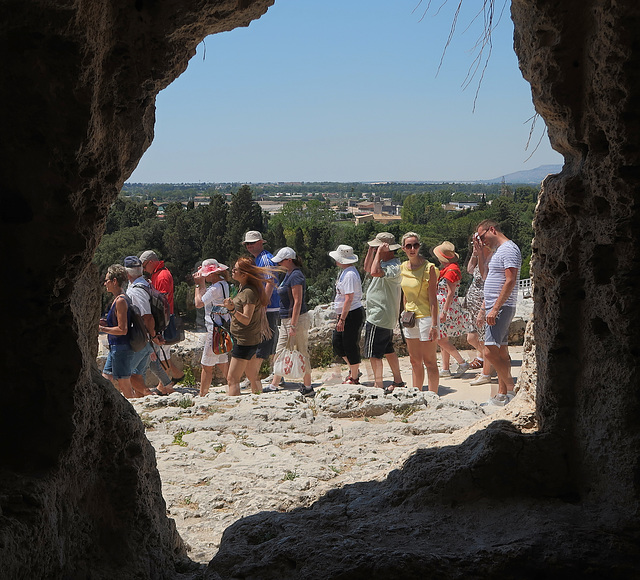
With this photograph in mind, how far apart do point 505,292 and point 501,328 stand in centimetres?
38

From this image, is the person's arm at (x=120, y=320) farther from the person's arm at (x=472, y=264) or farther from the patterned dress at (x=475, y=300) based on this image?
the patterned dress at (x=475, y=300)

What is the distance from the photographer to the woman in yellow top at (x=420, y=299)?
23.9ft

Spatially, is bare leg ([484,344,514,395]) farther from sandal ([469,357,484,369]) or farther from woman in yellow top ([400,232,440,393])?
sandal ([469,357,484,369])

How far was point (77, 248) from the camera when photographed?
291 centimetres

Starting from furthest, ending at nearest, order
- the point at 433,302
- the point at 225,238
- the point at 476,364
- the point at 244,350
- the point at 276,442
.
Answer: the point at 225,238 < the point at 476,364 < the point at 433,302 < the point at 244,350 < the point at 276,442

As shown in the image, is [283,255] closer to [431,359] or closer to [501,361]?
[431,359]

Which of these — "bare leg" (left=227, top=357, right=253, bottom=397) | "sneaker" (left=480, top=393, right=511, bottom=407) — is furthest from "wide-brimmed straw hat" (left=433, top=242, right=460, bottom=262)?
"bare leg" (left=227, top=357, right=253, bottom=397)

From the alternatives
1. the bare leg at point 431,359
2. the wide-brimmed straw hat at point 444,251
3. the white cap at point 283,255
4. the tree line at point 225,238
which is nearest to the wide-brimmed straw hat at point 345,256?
the white cap at point 283,255

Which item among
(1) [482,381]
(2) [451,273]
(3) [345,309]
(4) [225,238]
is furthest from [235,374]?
(4) [225,238]

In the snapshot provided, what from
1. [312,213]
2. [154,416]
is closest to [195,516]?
[154,416]

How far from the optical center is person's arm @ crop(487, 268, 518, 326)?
6.37 metres

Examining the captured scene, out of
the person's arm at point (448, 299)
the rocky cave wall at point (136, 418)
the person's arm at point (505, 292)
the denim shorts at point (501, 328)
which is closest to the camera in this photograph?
the rocky cave wall at point (136, 418)

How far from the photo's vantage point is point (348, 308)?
7.55 m

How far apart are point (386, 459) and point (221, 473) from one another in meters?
1.27
